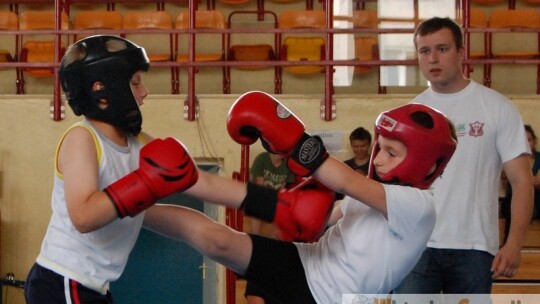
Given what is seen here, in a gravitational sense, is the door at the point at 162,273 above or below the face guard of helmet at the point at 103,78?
below

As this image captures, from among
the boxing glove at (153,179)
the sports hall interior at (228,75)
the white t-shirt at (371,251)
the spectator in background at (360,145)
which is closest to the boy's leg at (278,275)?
the white t-shirt at (371,251)

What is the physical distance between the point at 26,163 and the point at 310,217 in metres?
5.28

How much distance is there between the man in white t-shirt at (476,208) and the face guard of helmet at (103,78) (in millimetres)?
1732

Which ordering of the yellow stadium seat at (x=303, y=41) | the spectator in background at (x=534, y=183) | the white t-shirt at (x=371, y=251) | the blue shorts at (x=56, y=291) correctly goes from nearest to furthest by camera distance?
the blue shorts at (x=56, y=291) → the white t-shirt at (x=371, y=251) → the spectator in background at (x=534, y=183) → the yellow stadium seat at (x=303, y=41)

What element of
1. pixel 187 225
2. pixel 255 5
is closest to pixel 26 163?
pixel 255 5

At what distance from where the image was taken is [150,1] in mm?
9648

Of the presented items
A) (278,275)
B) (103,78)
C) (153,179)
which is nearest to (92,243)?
(153,179)

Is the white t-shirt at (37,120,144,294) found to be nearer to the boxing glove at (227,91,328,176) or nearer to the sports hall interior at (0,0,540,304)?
the boxing glove at (227,91,328,176)

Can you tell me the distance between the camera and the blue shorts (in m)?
3.05

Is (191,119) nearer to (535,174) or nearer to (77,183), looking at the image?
(535,174)

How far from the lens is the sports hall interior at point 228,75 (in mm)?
7641

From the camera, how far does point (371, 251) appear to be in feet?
10.7

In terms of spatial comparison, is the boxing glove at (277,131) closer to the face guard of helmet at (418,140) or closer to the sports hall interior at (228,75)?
the face guard of helmet at (418,140)

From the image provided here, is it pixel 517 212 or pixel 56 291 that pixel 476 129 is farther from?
pixel 56 291
